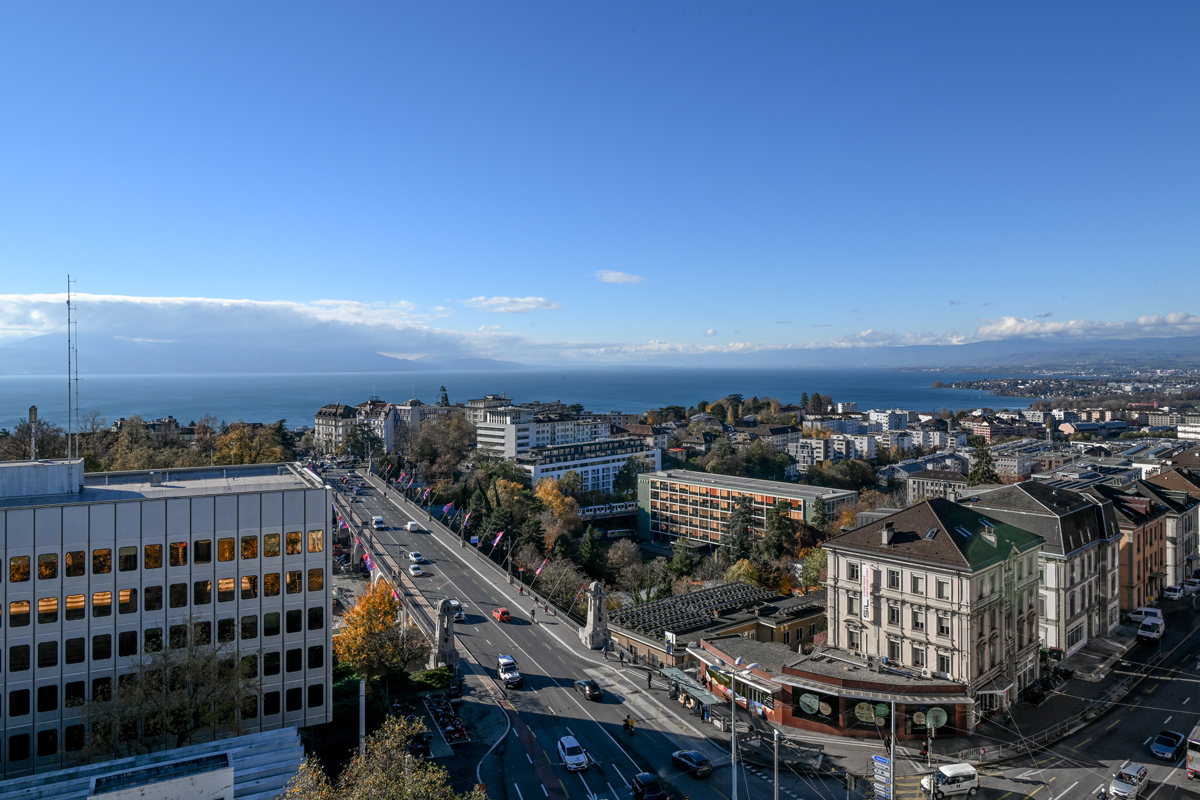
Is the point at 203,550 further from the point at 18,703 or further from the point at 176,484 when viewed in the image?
the point at 18,703

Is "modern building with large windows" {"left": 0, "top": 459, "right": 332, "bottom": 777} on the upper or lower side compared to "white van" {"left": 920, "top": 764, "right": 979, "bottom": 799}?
upper

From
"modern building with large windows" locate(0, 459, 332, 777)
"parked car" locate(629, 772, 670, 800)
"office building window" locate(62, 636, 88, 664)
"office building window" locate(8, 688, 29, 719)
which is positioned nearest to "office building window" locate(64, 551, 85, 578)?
"modern building with large windows" locate(0, 459, 332, 777)

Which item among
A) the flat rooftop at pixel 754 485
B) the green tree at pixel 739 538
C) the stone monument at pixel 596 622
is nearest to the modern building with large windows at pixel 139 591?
the stone monument at pixel 596 622

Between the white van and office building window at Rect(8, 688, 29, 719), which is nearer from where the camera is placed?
office building window at Rect(8, 688, 29, 719)

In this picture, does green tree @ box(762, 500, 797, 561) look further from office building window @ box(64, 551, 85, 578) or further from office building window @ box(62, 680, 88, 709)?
office building window @ box(64, 551, 85, 578)

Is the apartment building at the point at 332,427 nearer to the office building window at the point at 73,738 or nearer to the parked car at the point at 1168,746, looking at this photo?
the office building window at the point at 73,738

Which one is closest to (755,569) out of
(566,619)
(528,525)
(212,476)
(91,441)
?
(566,619)

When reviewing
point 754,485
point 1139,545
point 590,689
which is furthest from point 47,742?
point 754,485
